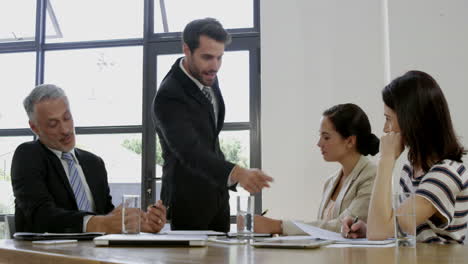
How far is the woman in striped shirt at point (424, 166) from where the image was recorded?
1.71 metres

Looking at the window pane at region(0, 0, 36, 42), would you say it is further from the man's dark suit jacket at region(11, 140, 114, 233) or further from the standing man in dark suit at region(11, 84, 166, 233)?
the man's dark suit jacket at region(11, 140, 114, 233)

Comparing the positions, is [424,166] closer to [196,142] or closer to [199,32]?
[196,142]

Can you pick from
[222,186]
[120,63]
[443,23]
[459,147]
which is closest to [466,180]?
[459,147]

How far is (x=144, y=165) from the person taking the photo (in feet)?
16.9

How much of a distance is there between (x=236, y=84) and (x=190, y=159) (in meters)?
2.85

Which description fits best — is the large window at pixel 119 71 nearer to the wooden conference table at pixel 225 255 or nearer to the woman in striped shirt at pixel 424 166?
the woman in striped shirt at pixel 424 166

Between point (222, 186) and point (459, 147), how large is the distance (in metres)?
0.93

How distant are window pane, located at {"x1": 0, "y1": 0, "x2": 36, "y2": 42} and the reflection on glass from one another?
3.23ft

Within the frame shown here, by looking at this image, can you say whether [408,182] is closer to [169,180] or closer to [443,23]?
[169,180]

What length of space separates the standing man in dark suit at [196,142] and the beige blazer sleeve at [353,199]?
0.85ft

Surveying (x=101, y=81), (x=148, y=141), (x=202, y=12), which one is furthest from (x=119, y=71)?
(x=202, y=12)

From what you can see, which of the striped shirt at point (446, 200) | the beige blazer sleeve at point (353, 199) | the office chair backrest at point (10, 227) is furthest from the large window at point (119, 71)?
the striped shirt at point (446, 200)

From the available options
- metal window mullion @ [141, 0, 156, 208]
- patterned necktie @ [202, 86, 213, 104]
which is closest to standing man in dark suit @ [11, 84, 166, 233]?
patterned necktie @ [202, 86, 213, 104]

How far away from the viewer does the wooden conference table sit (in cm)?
108
